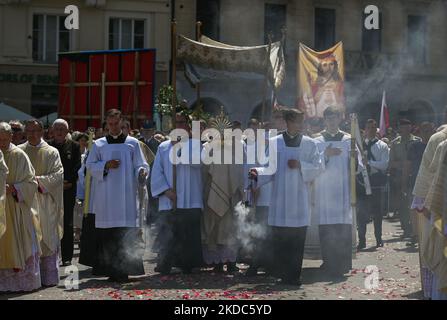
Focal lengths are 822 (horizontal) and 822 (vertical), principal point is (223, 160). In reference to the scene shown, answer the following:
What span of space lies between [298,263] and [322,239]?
1051 mm

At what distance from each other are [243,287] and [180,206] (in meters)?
1.52

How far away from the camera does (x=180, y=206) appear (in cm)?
1009

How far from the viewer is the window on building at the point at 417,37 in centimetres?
2883

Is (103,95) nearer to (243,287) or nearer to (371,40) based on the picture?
(243,287)

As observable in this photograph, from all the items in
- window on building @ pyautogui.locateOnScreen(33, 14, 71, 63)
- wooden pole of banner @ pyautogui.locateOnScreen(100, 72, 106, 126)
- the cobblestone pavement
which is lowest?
the cobblestone pavement

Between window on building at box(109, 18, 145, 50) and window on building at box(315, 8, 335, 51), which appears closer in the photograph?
window on building at box(109, 18, 145, 50)

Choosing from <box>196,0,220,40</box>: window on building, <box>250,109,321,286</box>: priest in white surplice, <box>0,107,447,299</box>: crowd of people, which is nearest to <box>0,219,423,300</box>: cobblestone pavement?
<box>0,107,447,299</box>: crowd of people

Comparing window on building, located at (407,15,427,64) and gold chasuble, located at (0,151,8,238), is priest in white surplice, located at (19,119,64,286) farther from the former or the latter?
window on building, located at (407,15,427,64)

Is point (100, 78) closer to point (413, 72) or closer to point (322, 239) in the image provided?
point (322, 239)

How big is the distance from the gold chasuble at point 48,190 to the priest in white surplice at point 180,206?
1270 mm

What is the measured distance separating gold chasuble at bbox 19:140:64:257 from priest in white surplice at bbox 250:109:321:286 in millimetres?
2278

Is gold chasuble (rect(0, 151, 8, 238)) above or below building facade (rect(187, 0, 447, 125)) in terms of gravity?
below

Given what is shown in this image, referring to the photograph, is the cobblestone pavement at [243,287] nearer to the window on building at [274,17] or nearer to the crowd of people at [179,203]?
the crowd of people at [179,203]

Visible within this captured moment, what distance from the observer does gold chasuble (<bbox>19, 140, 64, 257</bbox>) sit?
30.6 feet
